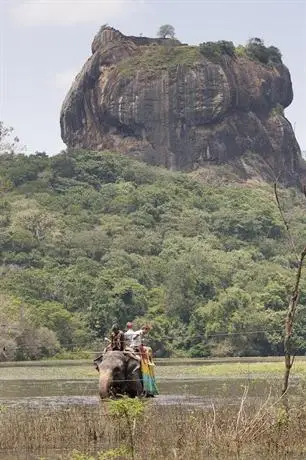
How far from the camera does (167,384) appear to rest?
1725 inches

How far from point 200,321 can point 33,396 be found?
5624 centimetres

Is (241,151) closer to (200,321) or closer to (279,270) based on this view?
(279,270)

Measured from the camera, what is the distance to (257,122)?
158 meters

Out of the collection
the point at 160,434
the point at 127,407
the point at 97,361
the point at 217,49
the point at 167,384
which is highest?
the point at 217,49

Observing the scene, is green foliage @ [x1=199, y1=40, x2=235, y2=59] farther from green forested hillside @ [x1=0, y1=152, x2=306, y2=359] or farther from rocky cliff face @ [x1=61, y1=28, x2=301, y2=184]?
green forested hillside @ [x1=0, y1=152, x2=306, y2=359]

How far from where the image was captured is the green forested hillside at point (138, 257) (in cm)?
8562

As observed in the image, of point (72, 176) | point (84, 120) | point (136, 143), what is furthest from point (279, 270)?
point (84, 120)

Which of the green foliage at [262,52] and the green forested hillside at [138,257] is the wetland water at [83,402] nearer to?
the green forested hillside at [138,257]

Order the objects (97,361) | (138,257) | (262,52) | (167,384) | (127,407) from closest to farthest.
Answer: (127,407) → (97,361) → (167,384) → (138,257) → (262,52)

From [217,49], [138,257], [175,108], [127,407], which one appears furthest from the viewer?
[217,49]

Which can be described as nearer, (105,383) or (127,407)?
Result: (127,407)

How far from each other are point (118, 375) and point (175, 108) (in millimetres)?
126385

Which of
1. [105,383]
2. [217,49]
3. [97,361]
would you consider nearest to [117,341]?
[97,361]

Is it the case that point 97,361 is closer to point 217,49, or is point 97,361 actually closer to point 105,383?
point 105,383
